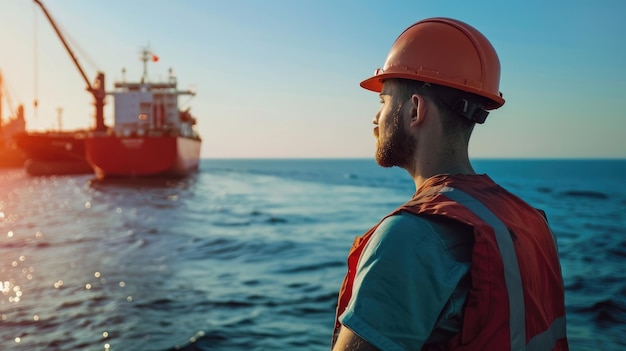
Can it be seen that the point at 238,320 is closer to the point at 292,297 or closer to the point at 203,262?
the point at 292,297

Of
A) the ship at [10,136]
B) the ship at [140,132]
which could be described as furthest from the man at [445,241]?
the ship at [10,136]

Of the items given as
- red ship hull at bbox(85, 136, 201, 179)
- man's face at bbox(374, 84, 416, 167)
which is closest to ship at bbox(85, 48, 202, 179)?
red ship hull at bbox(85, 136, 201, 179)

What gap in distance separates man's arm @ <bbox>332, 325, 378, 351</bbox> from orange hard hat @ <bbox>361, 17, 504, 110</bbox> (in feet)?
3.03

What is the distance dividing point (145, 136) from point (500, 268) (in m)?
44.7

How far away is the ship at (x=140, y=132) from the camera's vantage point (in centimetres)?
4409

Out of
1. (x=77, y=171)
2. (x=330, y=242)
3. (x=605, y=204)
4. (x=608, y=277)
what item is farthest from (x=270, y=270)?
(x=77, y=171)

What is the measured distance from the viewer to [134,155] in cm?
4403

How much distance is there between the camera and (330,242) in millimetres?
16797

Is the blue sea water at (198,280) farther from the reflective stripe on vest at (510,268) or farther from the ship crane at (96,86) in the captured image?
the ship crane at (96,86)

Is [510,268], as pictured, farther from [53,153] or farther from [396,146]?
[53,153]

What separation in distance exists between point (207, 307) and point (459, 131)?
768 cm

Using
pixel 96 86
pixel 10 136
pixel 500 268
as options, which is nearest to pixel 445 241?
pixel 500 268

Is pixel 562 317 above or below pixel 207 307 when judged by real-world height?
above

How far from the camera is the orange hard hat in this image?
1908mm
